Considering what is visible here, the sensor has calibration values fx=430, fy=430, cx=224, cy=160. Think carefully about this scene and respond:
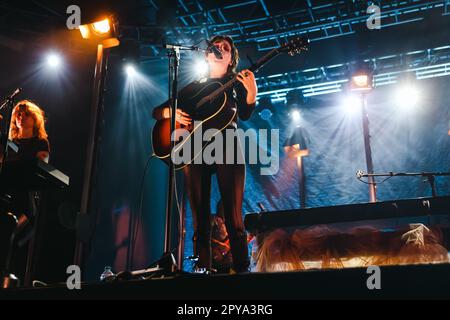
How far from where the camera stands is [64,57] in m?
7.91

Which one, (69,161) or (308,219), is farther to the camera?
(69,161)

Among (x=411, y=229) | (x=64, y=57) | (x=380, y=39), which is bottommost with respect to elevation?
(x=411, y=229)

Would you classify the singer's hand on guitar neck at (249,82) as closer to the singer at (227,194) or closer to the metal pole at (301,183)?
the singer at (227,194)

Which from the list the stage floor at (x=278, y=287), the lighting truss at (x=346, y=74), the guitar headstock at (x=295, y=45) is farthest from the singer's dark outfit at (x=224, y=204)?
the lighting truss at (x=346, y=74)

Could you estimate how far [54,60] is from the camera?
795cm

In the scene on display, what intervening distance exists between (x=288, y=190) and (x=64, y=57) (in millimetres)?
5109

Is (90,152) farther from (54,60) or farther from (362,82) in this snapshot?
(362,82)

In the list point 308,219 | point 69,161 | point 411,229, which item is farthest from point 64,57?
point 411,229

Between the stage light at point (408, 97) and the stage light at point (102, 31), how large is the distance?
683 centimetres

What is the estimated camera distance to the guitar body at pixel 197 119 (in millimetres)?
3150

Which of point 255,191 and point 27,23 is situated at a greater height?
point 27,23
